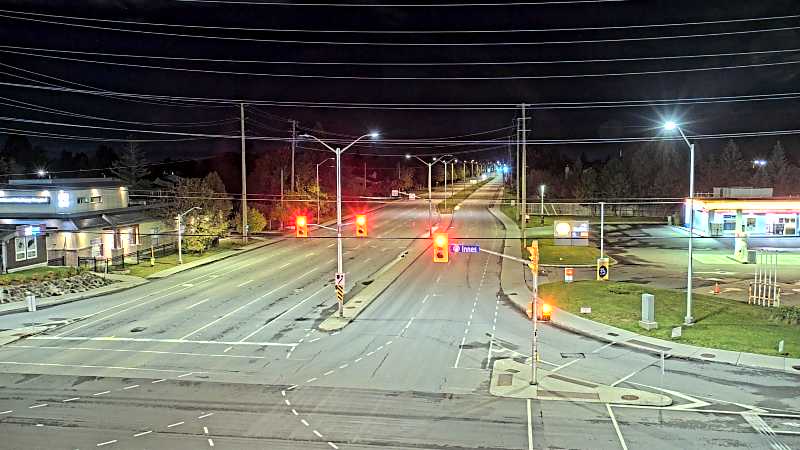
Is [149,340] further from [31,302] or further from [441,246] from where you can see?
[441,246]

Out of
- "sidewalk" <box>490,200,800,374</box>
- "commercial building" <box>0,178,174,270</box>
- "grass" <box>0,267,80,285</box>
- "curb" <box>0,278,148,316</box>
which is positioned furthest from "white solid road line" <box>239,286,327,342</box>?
"grass" <box>0,267,80,285</box>

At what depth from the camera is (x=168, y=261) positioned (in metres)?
58.4

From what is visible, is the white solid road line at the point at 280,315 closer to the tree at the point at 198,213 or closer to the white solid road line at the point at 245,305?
the white solid road line at the point at 245,305

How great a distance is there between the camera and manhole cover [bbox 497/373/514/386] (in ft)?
78.2

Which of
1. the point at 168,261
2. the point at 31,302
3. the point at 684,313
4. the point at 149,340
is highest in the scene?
the point at 168,261

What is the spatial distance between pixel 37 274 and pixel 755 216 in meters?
73.8

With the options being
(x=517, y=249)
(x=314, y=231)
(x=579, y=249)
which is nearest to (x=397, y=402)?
(x=517, y=249)

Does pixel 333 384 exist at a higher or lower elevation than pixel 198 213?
lower

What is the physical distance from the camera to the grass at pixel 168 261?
173 ft

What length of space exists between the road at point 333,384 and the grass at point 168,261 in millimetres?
11408

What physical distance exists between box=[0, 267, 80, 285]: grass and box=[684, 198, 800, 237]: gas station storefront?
210 ft

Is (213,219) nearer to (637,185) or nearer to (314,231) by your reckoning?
(314,231)

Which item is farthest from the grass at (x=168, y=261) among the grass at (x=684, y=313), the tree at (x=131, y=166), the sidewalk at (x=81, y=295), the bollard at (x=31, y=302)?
the tree at (x=131, y=166)

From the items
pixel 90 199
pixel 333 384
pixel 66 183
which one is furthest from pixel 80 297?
pixel 66 183
